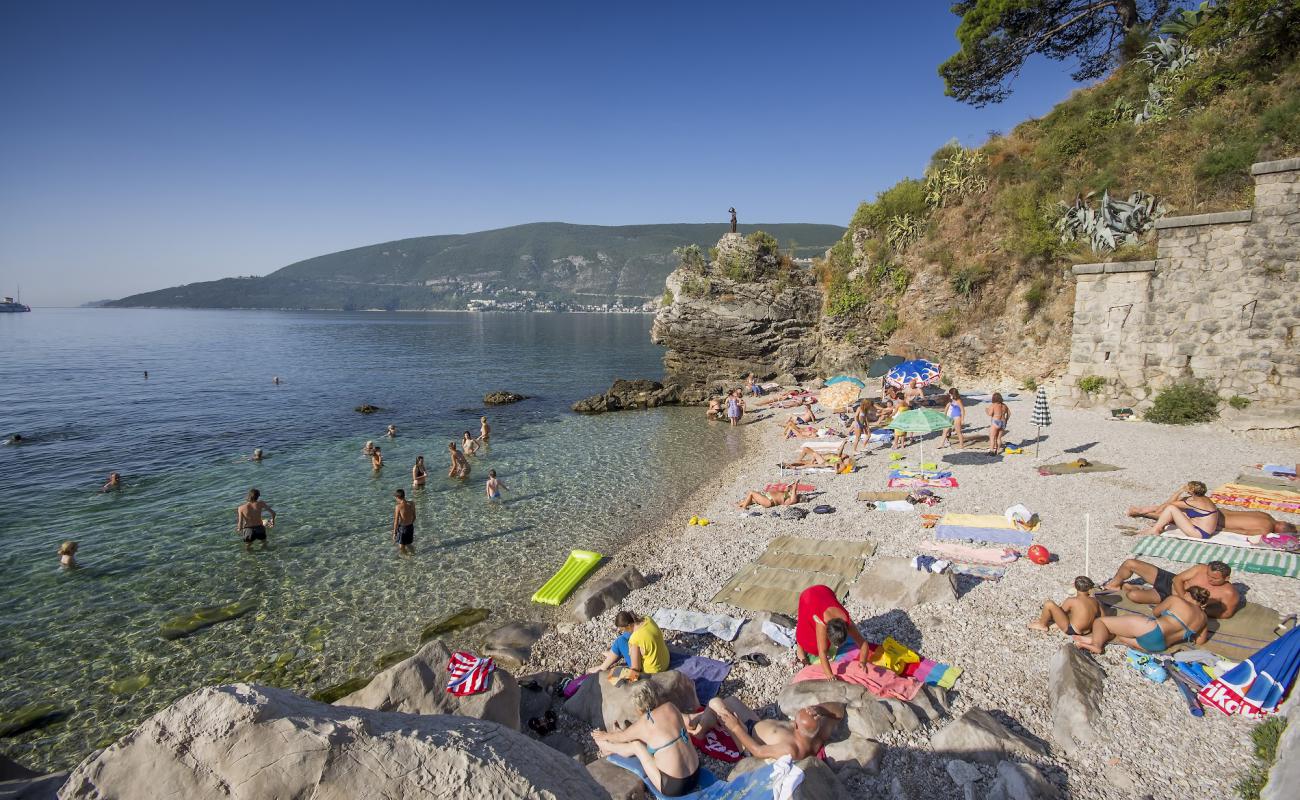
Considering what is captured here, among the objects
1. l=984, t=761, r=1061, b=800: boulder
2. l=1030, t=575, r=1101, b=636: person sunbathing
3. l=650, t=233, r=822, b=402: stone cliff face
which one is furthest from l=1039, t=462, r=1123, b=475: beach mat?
l=650, t=233, r=822, b=402: stone cliff face

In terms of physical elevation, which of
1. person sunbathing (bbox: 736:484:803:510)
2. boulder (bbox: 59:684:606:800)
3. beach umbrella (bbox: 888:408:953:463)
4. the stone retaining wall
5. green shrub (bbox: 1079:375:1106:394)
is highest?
the stone retaining wall

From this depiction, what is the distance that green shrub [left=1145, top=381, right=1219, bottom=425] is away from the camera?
55.9ft

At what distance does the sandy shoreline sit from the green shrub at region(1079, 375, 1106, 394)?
0.98 meters

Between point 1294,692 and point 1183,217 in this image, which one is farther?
point 1183,217

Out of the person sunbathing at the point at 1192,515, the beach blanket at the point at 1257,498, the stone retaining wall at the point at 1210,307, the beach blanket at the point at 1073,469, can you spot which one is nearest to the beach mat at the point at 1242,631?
the person sunbathing at the point at 1192,515

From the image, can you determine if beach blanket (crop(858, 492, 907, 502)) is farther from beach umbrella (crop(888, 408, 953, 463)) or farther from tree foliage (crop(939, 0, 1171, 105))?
tree foliage (crop(939, 0, 1171, 105))

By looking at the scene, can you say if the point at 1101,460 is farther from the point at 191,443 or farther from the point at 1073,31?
the point at 191,443

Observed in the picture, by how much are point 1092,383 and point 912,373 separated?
17.9ft

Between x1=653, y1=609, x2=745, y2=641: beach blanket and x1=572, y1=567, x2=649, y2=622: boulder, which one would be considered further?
x1=572, y1=567, x2=649, y2=622: boulder

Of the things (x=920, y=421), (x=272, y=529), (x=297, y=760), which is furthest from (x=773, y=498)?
(x=297, y=760)

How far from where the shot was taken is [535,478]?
18828 mm

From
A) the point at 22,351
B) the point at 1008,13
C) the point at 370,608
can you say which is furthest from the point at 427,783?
the point at 22,351

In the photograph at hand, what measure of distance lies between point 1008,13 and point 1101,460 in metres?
21.4

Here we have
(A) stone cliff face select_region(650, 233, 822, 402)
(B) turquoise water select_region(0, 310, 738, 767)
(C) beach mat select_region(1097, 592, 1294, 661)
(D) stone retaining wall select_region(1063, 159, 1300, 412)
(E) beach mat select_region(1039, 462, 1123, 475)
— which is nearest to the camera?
(C) beach mat select_region(1097, 592, 1294, 661)
